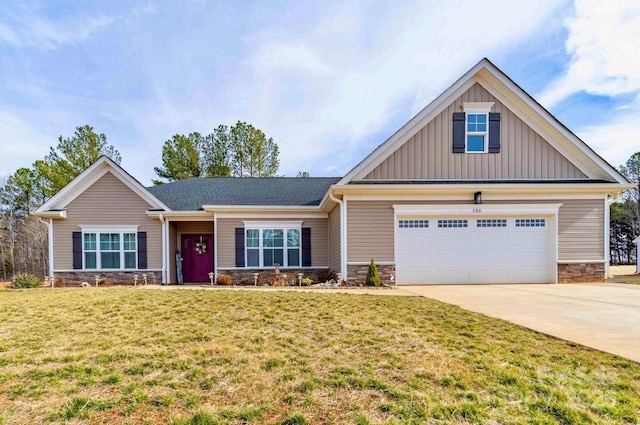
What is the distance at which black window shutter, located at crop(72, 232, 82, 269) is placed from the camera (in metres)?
12.1

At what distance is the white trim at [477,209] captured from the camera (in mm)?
10688

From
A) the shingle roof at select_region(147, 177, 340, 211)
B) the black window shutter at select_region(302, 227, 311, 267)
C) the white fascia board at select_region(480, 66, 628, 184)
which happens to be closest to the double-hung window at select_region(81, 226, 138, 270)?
the shingle roof at select_region(147, 177, 340, 211)

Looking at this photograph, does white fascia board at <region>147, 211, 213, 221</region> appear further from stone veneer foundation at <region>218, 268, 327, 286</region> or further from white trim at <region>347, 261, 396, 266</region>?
white trim at <region>347, 261, 396, 266</region>

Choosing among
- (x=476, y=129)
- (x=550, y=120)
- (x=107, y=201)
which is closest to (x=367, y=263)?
(x=476, y=129)

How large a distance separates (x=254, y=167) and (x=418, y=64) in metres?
17.0

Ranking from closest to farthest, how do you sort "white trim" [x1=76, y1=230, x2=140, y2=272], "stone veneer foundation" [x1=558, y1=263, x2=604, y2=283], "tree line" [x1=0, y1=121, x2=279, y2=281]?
1. "stone veneer foundation" [x1=558, y1=263, x2=604, y2=283]
2. "white trim" [x1=76, y1=230, x2=140, y2=272]
3. "tree line" [x1=0, y1=121, x2=279, y2=281]

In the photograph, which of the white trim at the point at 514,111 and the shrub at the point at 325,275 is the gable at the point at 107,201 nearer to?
the shrub at the point at 325,275

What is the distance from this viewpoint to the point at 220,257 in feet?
41.1

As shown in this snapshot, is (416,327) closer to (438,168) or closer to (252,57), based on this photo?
(438,168)

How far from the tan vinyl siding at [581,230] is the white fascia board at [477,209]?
1.73 feet

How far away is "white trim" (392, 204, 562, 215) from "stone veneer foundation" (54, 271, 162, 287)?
895 cm

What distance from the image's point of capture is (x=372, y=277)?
1008 centimetres

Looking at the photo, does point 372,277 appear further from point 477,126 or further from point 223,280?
point 477,126

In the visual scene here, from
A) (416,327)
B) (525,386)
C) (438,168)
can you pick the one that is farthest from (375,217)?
(525,386)
